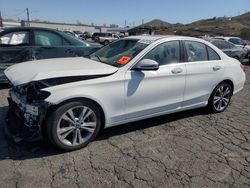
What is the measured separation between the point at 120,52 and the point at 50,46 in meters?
3.42

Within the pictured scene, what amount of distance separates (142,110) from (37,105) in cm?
160

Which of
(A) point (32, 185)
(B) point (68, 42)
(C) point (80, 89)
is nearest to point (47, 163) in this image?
(A) point (32, 185)

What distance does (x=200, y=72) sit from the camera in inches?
189

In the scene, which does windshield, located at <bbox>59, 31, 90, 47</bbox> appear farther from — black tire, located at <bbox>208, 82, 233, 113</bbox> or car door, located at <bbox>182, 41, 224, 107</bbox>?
black tire, located at <bbox>208, 82, 233, 113</bbox>

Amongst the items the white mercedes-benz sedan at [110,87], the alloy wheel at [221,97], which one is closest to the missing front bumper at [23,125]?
the white mercedes-benz sedan at [110,87]

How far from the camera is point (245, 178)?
321cm

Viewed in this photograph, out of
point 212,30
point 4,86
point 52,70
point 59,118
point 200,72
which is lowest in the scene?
point 4,86

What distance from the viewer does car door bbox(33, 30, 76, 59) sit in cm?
711

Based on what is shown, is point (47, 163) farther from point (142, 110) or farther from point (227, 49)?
point (227, 49)

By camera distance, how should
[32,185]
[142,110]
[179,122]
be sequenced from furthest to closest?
[179,122]
[142,110]
[32,185]

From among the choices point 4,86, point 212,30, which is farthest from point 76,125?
point 212,30

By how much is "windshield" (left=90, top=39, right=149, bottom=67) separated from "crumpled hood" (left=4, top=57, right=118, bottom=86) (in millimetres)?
219

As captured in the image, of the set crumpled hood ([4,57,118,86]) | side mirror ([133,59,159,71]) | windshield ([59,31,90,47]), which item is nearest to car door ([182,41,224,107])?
side mirror ([133,59,159,71])

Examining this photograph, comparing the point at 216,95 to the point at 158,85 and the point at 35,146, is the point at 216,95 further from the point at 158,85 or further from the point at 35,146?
the point at 35,146
